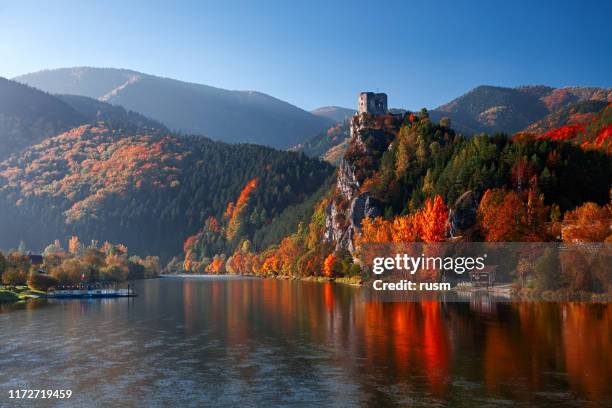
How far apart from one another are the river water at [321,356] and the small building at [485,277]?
24.2 meters

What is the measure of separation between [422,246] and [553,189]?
3575 centimetres

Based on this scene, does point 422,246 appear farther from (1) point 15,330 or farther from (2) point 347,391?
(2) point 347,391

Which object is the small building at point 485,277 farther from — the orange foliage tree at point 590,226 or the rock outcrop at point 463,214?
the rock outcrop at point 463,214

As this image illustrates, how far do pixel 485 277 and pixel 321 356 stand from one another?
253ft

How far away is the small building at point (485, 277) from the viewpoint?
134 metres

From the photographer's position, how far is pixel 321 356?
67375 millimetres

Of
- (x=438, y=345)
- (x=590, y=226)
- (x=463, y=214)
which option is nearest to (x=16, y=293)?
(x=463, y=214)

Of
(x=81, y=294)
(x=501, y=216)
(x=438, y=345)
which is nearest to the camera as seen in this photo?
(x=438, y=345)

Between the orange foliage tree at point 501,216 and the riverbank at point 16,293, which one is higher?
the orange foliage tree at point 501,216

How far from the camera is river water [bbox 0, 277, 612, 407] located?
2015 inches

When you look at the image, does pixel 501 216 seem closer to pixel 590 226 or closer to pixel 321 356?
pixel 590 226

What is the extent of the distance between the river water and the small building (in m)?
24.2

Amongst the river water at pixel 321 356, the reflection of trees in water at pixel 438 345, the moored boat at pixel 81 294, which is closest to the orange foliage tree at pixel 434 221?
the reflection of trees in water at pixel 438 345

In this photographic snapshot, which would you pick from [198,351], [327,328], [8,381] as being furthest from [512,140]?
[8,381]
